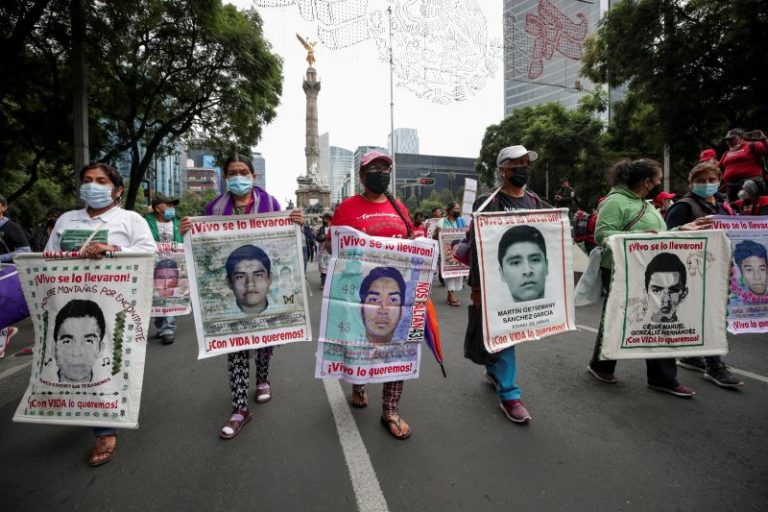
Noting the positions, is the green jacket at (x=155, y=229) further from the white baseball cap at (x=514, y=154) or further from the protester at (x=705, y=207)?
the protester at (x=705, y=207)

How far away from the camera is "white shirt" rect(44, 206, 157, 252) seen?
107 inches

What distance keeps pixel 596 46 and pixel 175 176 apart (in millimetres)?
89241

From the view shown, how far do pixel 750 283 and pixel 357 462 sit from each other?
3.84 m

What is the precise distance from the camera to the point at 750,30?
10672 millimetres

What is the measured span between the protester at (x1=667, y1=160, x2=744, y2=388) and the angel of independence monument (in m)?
56.9

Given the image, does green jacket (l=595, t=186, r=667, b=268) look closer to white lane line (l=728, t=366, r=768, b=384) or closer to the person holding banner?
white lane line (l=728, t=366, r=768, b=384)

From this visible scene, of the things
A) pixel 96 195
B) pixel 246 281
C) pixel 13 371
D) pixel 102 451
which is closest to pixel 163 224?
pixel 13 371

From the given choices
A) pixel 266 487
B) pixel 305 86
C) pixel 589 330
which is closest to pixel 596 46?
pixel 589 330

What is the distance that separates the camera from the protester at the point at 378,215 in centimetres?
289

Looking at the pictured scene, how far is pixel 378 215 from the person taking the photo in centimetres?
293

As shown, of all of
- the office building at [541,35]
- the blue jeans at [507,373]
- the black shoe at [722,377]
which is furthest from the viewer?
the office building at [541,35]

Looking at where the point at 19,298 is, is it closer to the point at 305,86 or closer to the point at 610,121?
the point at 610,121

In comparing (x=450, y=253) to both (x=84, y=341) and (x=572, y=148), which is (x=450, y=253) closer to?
(x=84, y=341)

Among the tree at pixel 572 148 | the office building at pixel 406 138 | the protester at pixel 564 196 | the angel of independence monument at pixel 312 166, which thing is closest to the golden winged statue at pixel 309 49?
the angel of independence monument at pixel 312 166
